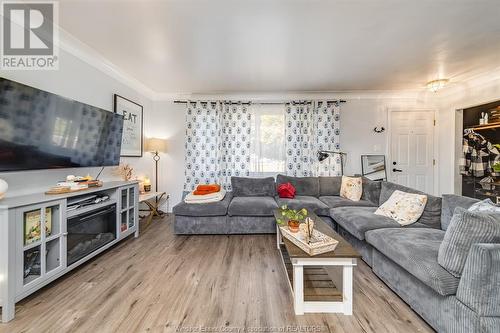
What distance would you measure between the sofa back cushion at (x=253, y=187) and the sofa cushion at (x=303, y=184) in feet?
0.78

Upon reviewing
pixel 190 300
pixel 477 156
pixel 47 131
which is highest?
pixel 47 131

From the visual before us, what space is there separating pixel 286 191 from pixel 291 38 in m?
2.29

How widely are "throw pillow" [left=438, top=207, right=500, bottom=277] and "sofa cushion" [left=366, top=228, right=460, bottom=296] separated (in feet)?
0.24

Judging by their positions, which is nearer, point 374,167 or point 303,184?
point 303,184

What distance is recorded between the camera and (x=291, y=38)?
7.88 ft

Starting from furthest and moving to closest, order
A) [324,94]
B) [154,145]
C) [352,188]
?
[324,94]
[154,145]
[352,188]

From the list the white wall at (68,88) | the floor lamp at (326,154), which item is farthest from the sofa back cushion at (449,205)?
the white wall at (68,88)

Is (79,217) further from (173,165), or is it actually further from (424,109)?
(424,109)

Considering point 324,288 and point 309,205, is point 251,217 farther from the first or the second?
point 324,288

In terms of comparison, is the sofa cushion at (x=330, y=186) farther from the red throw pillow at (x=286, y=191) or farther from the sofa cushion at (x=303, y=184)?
the red throw pillow at (x=286, y=191)

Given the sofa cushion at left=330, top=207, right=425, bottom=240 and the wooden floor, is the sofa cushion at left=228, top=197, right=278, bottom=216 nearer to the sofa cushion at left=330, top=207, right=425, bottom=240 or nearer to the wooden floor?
the wooden floor

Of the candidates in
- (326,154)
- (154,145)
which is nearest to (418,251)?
(326,154)

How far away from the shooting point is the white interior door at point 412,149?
175 inches

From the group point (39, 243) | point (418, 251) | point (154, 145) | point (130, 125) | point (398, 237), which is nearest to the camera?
point (418, 251)
